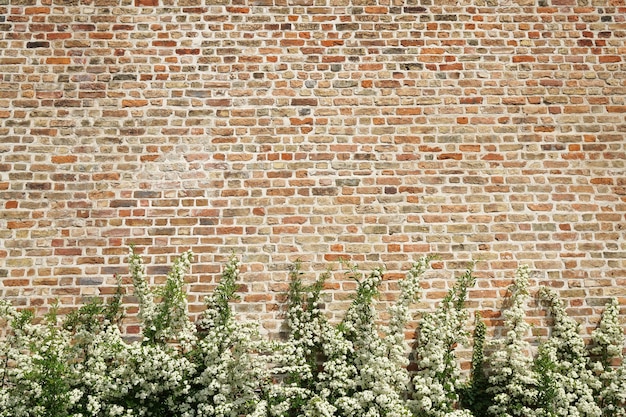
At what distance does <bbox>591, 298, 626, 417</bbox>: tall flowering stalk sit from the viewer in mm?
4844

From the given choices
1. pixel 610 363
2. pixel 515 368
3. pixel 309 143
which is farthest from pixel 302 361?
pixel 610 363

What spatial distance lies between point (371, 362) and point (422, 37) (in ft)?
9.53

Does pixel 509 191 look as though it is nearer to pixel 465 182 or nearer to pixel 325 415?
pixel 465 182

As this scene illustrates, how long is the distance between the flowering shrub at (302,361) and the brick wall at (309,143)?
0.22 m

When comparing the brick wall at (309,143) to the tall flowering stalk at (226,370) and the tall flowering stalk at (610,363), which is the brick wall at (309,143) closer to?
the tall flowering stalk at (610,363)

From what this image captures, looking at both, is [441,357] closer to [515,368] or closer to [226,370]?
[515,368]

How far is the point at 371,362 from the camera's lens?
15.2ft

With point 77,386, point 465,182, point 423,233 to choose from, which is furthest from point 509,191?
point 77,386

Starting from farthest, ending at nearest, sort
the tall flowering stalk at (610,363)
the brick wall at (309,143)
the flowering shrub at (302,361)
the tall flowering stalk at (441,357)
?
the brick wall at (309,143) < the tall flowering stalk at (610,363) < the tall flowering stalk at (441,357) < the flowering shrub at (302,361)

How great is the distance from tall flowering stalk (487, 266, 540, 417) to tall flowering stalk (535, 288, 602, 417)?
10cm

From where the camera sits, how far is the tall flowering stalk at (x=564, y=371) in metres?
4.69

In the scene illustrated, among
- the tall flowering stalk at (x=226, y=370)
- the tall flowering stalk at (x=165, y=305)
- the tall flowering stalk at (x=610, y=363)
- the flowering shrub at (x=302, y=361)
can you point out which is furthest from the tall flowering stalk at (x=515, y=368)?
the tall flowering stalk at (x=165, y=305)

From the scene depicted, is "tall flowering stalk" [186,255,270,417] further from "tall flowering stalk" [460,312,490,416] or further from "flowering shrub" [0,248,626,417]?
"tall flowering stalk" [460,312,490,416]

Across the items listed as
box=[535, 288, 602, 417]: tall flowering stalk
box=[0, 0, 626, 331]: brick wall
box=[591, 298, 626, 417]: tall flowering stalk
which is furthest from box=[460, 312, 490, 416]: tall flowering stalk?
box=[591, 298, 626, 417]: tall flowering stalk
